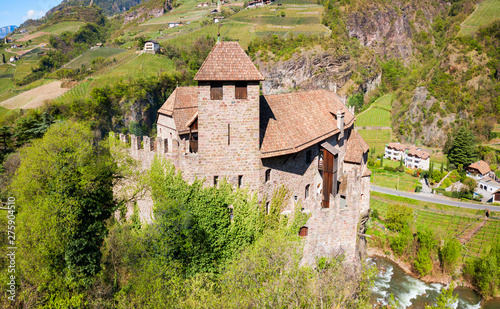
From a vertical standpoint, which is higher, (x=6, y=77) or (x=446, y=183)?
(x=6, y=77)

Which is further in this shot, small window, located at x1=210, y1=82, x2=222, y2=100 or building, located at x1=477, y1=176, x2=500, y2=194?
building, located at x1=477, y1=176, x2=500, y2=194

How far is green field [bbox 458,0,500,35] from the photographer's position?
125688 mm

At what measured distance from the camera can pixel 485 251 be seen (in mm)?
50219

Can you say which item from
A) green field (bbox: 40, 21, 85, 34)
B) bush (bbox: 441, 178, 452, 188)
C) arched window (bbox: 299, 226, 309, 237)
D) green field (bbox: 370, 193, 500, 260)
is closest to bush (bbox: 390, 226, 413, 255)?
green field (bbox: 370, 193, 500, 260)

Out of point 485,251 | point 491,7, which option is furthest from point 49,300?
point 491,7

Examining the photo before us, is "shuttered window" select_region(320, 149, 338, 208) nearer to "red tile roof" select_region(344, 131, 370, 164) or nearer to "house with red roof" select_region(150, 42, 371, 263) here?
"house with red roof" select_region(150, 42, 371, 263)

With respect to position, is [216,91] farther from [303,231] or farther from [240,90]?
[303,231]

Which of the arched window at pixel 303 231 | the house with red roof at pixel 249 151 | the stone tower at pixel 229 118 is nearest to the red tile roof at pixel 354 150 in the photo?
the house with red roof at pixel 249 151

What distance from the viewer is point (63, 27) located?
575 feet

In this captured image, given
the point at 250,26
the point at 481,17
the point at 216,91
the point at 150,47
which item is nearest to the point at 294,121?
the point at 216,91

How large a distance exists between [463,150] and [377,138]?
28614 millimetres

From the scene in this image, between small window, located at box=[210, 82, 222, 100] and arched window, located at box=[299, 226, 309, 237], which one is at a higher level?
small window, located at box=[210, 82, 222, 100]

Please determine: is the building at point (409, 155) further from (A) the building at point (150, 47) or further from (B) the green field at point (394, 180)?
(A) the building at point (150, 47)

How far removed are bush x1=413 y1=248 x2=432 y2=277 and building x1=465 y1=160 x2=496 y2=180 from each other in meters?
36.6
